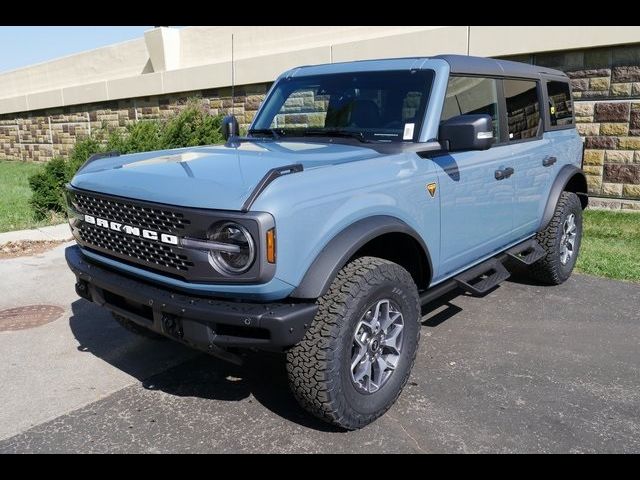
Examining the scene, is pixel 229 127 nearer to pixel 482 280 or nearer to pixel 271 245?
pixel 482 280

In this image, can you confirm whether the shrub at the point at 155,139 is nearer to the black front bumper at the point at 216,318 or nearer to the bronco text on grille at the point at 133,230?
→ the bronco text on grille at the point at 133,230

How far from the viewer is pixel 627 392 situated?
11.3 feet

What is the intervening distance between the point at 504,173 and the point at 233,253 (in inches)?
94.1

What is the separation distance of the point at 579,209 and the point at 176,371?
13.5 feet

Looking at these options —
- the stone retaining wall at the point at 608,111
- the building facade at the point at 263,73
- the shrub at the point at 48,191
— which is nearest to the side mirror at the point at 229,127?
the building facade at the point at 263,73

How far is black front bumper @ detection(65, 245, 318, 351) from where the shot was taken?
8.39 ft

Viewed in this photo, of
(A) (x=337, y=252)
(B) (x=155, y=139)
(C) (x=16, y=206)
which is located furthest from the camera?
(B) (x=155, y=139)

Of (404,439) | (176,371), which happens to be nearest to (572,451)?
(404,439)

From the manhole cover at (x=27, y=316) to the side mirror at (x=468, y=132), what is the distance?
3.53m

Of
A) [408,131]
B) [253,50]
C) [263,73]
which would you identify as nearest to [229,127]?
[408,131]

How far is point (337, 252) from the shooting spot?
9.00 feet

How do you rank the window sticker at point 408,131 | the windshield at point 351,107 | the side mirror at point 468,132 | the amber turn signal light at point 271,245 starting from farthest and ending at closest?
the windshield at point 351,107, the window sticker at point 408,131, the side mirror at point 468,132, the amber turn signal light at point 271,245

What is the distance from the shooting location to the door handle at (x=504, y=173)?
4.05m

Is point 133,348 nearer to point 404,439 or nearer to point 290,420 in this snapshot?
point 290,420
